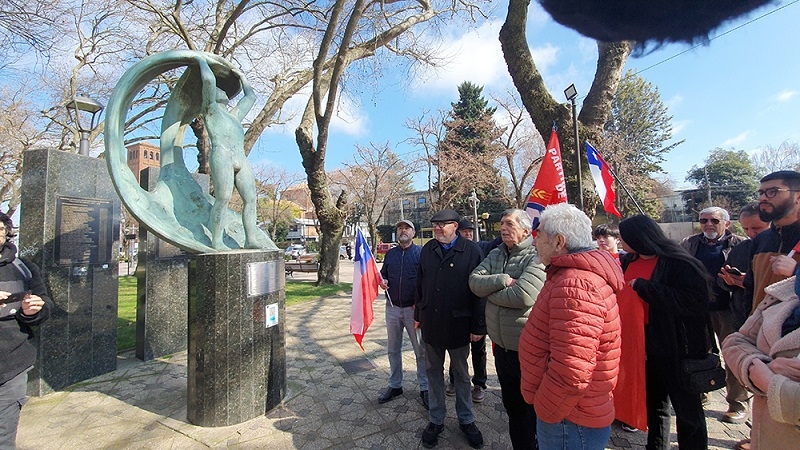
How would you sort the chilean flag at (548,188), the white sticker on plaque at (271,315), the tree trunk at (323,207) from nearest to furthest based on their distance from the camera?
the white sticker on plaque at (271,315)
the chilean flag at (548,188)
the tree trunk at (323,207)

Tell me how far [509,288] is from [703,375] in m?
1.29

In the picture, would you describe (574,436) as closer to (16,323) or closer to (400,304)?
(400,304)

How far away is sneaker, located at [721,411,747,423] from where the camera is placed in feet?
10.6

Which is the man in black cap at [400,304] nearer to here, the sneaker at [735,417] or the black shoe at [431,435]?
the black shoe at [431,435]

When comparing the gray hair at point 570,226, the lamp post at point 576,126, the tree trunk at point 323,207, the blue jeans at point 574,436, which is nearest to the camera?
the blue jeans at point 574,436

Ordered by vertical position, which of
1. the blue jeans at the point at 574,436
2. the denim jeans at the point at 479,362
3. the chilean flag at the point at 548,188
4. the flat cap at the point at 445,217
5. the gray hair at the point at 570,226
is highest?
the chilean flag at the point at 548,188

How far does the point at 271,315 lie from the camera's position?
3.62m

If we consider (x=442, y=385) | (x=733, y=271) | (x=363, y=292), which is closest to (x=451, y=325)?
(x=442, y=385)

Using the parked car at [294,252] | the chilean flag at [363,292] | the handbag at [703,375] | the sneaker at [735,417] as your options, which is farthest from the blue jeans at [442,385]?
the parked car at [294,252]

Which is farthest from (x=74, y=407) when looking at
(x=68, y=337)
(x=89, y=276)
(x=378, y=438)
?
(x=378, y=438)

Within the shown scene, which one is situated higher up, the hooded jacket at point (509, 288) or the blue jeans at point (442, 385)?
the hooded jacket at point (509, 288)

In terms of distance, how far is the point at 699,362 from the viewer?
7.77ft

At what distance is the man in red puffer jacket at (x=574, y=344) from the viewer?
1659 mm

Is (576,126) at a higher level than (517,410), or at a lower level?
higher
